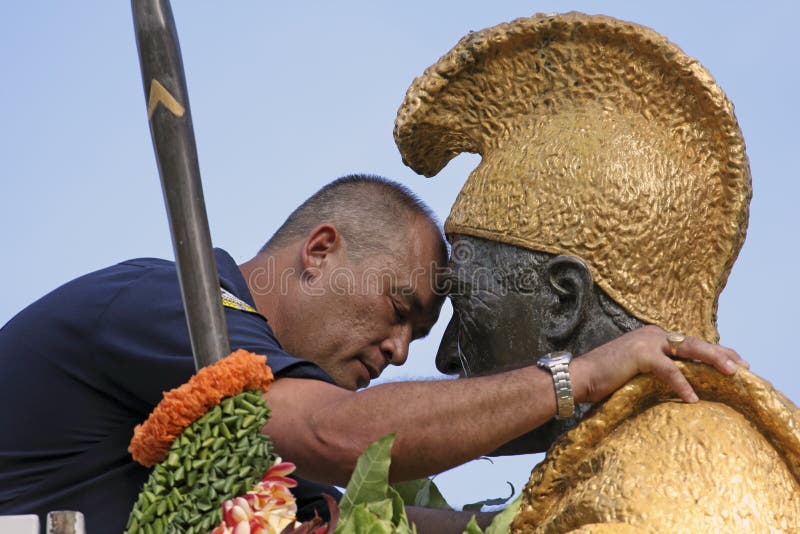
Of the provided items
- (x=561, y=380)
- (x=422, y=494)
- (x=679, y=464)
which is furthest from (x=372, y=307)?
(x=679, y=464)

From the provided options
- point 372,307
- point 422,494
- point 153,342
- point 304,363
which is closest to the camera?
point 304,363

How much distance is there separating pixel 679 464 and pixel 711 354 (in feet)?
1.00

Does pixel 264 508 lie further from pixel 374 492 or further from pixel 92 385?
pixel 92 385

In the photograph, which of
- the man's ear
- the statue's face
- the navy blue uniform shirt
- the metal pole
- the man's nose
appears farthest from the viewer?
the man's ear

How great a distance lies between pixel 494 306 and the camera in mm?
3861

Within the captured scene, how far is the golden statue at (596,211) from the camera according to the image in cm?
351

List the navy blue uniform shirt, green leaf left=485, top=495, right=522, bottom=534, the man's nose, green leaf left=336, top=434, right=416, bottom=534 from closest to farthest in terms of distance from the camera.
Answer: green leaf left=336, top=434, right=416, bottom=534, green leaf left=485, top=495, right=522, bottom=534, the navy blue uniform shirt, the man's nose

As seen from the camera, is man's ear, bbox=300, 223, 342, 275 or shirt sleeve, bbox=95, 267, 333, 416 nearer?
shirt sleeve, bbox=95, 267, 333, 416

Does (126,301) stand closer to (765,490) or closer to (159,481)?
(159,481)

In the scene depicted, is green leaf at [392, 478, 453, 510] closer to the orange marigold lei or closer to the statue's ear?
the statue's ear

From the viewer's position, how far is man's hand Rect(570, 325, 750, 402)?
3441mm

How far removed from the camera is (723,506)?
3.25 m

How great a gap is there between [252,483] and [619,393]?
1010 millimetres

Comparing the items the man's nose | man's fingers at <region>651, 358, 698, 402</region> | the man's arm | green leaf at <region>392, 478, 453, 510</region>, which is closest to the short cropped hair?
the man's nose
